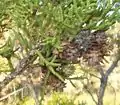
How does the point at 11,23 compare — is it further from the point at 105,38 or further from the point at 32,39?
the point at 105,38

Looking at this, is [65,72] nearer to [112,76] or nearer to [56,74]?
[56,74]

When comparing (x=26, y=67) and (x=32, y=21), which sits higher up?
(x=32, y=21)

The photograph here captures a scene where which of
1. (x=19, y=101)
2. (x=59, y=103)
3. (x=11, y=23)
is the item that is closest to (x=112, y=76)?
(x=19, y=101)

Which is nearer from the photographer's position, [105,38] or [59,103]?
[105,38]

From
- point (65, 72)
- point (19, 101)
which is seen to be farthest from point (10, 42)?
point (19, 101)

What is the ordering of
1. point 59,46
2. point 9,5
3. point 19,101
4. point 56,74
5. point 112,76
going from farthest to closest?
point 112,76 < point 19,101 < point 9,5 < point 56,74 < point 59,46

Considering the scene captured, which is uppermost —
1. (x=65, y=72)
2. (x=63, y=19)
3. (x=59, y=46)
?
(x=63, y=19)

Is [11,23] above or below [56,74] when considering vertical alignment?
above

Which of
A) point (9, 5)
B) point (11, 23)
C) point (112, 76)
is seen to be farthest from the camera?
point (112, 76)

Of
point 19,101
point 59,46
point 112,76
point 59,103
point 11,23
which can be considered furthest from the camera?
point 112,76
